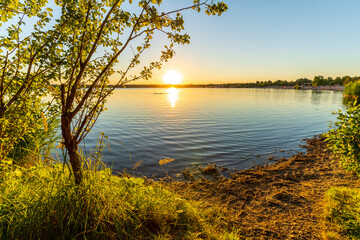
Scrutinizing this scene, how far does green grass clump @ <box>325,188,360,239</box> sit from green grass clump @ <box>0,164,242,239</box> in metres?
2.80

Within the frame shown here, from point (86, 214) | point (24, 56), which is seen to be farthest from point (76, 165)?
point (24, 56)

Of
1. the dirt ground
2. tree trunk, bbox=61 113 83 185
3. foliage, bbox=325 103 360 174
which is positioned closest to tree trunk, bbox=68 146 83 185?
tree trunk, bbox=61 113 83 185

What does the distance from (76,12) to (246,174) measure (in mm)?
8329

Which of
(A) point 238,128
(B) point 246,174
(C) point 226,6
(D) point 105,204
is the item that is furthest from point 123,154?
(A) point 238,128

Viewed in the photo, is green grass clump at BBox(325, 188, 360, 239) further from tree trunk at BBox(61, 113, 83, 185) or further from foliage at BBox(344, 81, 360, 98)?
foliage at BBox(344, 81, 360, 98)

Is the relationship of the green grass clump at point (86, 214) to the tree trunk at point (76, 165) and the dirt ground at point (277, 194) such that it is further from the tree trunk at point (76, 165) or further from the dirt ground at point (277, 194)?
the dirt ground at point (277, 194)

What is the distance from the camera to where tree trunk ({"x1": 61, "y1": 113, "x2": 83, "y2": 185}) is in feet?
8.74

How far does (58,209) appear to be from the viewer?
2.81 metres

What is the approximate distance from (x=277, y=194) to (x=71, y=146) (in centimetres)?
644

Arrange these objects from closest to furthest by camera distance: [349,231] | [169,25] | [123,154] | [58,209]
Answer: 1. [58,209]
2. [169,25]
3. [349,231]
4. [123,154]

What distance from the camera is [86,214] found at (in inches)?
103

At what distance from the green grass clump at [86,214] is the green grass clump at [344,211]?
2.80 metres

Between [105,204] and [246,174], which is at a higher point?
[105,204]

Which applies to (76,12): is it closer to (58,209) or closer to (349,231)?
(58,209)
